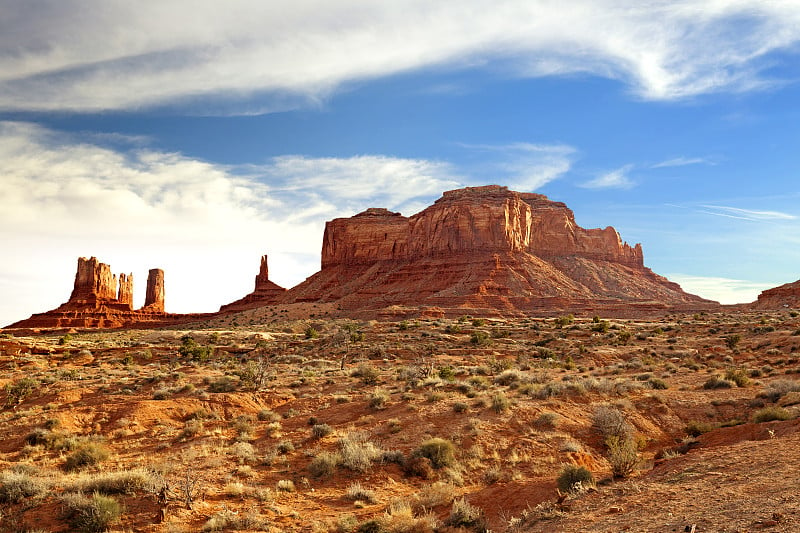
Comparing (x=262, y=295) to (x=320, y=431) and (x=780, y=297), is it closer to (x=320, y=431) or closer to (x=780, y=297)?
(x=780, y=297)

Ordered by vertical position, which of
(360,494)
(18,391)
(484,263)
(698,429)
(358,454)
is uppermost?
(484,263)

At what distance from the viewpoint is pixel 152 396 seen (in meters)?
19.6

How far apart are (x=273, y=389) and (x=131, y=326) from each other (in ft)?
292

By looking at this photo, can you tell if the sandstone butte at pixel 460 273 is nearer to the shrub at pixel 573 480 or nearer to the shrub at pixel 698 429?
the shrub at pixel 698 429

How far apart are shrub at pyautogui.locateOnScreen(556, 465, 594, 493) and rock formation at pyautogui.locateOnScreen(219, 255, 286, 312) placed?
103 meters

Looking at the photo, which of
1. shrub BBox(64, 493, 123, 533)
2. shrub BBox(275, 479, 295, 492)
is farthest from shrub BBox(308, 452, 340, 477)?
shrub BBox(64, 493, 123, 533)

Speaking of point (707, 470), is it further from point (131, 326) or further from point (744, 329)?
point (131, 326)

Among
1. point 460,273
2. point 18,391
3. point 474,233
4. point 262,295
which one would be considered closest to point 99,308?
point 262,295

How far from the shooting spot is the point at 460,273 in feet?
303

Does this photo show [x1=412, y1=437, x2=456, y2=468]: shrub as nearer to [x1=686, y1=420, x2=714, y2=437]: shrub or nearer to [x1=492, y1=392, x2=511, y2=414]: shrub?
[x1=492, y1=392, x2=511, y2=414]: shrub

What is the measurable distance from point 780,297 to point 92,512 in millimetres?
86817

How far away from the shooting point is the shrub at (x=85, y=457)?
12326mm

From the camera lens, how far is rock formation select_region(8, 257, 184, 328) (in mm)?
94250

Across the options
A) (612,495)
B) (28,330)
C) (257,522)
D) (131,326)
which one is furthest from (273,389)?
(131,326)
